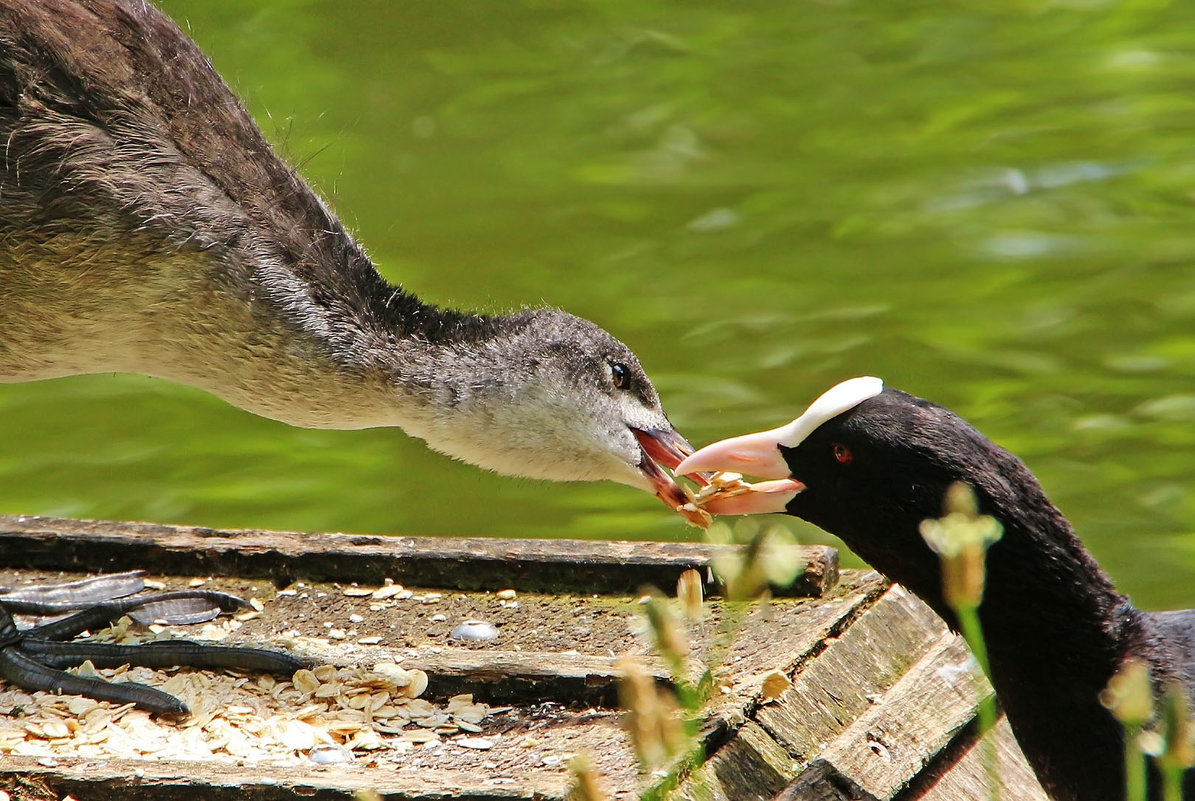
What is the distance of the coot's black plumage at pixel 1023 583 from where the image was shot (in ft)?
11.1

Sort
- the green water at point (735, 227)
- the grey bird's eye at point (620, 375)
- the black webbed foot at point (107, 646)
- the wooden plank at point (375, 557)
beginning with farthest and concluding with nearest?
the green water at point (735, 227) → the grey bird's eye at point (620, 375) → the wooden plank at point (375, 557) → the black webbed foot at point (107, 646)

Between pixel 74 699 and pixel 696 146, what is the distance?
7.13m

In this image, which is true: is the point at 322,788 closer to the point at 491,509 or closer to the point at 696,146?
the point at 491,509

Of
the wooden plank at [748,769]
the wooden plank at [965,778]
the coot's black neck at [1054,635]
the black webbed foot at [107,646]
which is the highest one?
the coot's black neck at [1054,635]

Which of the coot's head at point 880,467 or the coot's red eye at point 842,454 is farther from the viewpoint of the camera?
the coot's red eye at point 842,454

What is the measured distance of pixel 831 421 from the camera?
11.9 feet

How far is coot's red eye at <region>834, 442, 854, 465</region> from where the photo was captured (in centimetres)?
358

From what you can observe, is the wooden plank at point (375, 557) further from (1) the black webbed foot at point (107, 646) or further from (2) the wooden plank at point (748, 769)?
(2) the wooden plank at point (748, 769)

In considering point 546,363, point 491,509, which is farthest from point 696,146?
point 546,363

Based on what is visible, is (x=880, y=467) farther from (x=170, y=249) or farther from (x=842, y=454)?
(x=170, y=249)

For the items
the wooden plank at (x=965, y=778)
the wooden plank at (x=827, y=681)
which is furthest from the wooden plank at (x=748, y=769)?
the wooden plank at (x=965, y=778)

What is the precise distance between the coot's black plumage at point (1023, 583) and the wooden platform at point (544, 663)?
33cm

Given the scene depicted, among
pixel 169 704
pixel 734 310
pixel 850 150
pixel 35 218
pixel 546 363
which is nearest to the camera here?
pixel 169 704

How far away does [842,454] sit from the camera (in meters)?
3.60
